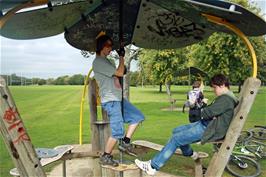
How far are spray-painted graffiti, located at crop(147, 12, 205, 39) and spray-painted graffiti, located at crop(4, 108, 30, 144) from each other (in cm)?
318

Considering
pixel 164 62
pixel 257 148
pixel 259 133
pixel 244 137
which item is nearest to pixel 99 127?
pixel 257 148

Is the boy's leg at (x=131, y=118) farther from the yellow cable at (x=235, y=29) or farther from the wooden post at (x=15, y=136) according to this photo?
the wooden post at (x=15, y=136)

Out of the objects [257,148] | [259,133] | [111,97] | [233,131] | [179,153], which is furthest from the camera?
[259,133]

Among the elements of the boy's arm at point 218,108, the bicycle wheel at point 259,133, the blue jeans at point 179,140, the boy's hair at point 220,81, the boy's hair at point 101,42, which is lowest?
the bicycle wheel at point 259,133

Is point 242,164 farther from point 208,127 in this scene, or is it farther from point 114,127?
Answer: point 114,127

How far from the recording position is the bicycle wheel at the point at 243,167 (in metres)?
7.05

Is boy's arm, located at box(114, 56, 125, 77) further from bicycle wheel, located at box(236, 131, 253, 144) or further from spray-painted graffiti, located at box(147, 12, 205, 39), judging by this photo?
bicycle wheel, located at box(236, 131, 253, 144)

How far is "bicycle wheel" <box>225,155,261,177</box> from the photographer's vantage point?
7.05 m

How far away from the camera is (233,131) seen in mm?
4359

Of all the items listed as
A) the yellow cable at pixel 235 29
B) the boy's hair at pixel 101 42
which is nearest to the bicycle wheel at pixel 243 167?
the yellow cable at pixel 235 29

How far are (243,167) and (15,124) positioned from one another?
541cm

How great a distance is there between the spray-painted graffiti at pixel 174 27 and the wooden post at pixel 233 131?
172cm

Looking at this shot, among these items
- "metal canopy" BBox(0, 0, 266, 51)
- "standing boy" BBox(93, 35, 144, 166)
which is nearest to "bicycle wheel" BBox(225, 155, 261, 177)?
"metal canopy" BBox(0, 0, 266, 51)

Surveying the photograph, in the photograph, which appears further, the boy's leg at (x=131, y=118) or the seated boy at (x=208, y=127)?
the boy's leg at (x=131, y=118)
